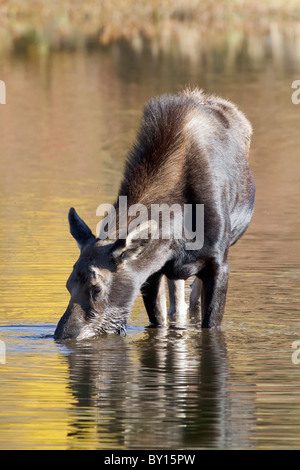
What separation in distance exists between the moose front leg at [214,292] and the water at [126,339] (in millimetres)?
156

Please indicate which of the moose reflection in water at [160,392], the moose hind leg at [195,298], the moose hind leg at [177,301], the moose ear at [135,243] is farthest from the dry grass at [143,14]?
the moose ear at [135,243]

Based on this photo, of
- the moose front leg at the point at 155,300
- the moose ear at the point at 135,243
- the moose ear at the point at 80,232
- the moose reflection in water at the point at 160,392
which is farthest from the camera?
the moose front leg at the point at 155,300

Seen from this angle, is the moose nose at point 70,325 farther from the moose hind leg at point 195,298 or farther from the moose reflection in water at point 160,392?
the moose hind leg at point 195,298

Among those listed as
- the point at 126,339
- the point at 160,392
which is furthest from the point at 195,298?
the point at 160,392

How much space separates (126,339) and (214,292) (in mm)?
898

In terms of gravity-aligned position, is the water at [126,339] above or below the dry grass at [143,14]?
below

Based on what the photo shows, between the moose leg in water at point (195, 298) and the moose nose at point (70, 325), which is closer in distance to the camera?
the moose nose at point (70, 325)

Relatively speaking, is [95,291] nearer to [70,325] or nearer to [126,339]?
[70,325]

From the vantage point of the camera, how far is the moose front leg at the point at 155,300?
35.9 ft

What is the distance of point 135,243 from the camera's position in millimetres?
9594

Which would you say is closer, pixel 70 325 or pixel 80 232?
pixel 70 325

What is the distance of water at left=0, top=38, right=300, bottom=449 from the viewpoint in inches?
314

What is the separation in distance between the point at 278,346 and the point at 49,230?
5911 mm
